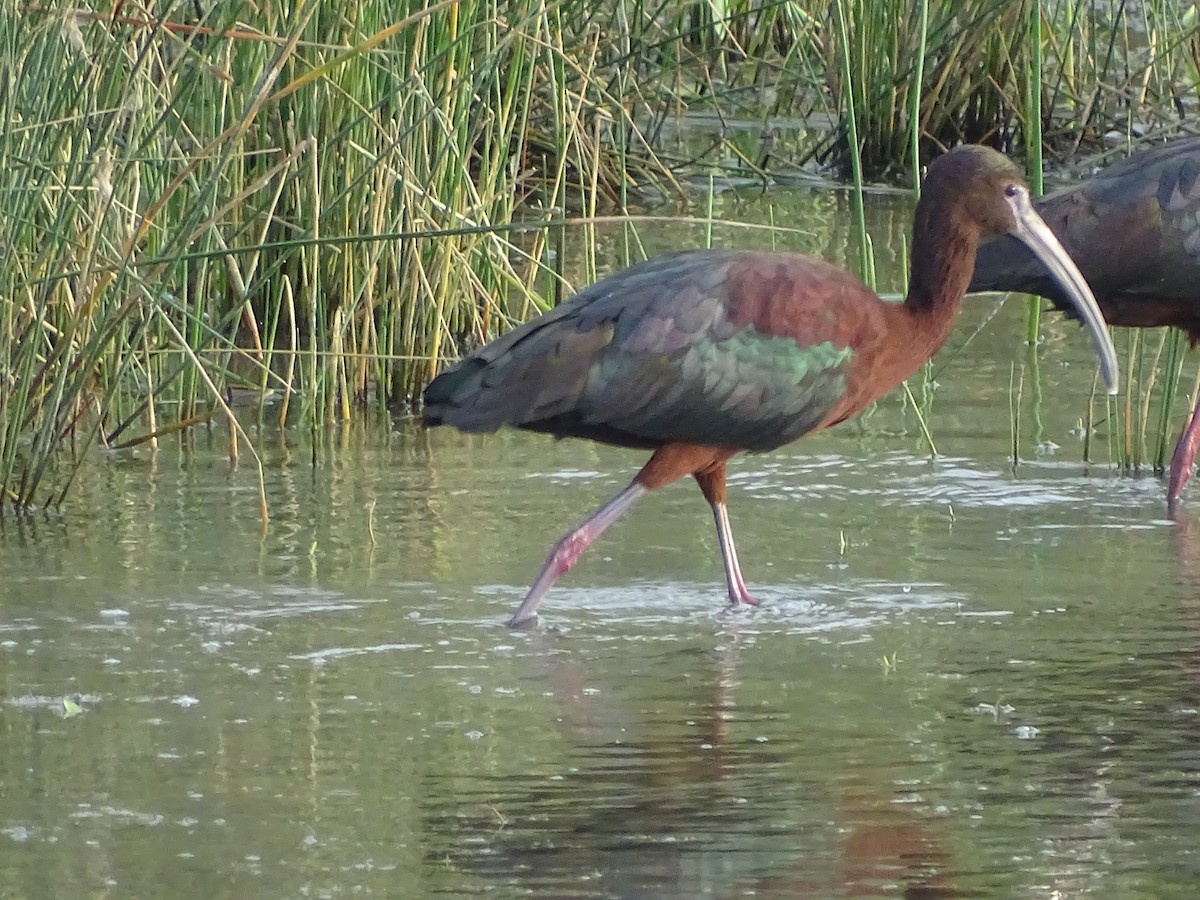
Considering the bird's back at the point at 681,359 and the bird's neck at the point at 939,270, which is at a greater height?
the bird's neck at the point at 939,270

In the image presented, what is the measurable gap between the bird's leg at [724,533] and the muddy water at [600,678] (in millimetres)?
85

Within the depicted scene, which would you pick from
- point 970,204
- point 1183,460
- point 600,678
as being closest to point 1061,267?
point 970,204

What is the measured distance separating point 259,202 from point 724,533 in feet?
8.41

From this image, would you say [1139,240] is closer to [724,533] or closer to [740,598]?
[724,533]

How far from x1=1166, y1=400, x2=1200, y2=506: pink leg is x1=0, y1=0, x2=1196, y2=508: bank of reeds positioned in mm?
1100

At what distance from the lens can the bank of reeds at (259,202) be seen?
6320 mm

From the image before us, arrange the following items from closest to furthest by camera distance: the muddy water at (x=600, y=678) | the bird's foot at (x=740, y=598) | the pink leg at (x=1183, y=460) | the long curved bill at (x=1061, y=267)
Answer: the muddy water at (x=600, y=678) → the bird's foot at (x=740, y=598) → the long curved bill at (x=1061, y=267) → the pink leg at (x=1183, y=460)

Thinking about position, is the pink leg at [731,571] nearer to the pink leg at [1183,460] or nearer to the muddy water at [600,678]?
the muddy water at [600,678]

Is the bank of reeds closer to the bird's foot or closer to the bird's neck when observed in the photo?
the bird's neck

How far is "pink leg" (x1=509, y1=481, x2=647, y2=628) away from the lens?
583 cm

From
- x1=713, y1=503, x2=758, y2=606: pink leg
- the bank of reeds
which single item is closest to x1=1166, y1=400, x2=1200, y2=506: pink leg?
the bank of reeds

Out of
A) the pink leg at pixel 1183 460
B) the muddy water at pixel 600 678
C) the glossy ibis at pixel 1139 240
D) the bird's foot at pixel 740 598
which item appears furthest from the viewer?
the glossy ibis at pixel 1139 240

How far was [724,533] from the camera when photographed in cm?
609

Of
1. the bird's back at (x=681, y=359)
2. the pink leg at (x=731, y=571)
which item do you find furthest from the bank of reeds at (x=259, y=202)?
the pink leg at (x=731, y=571)
